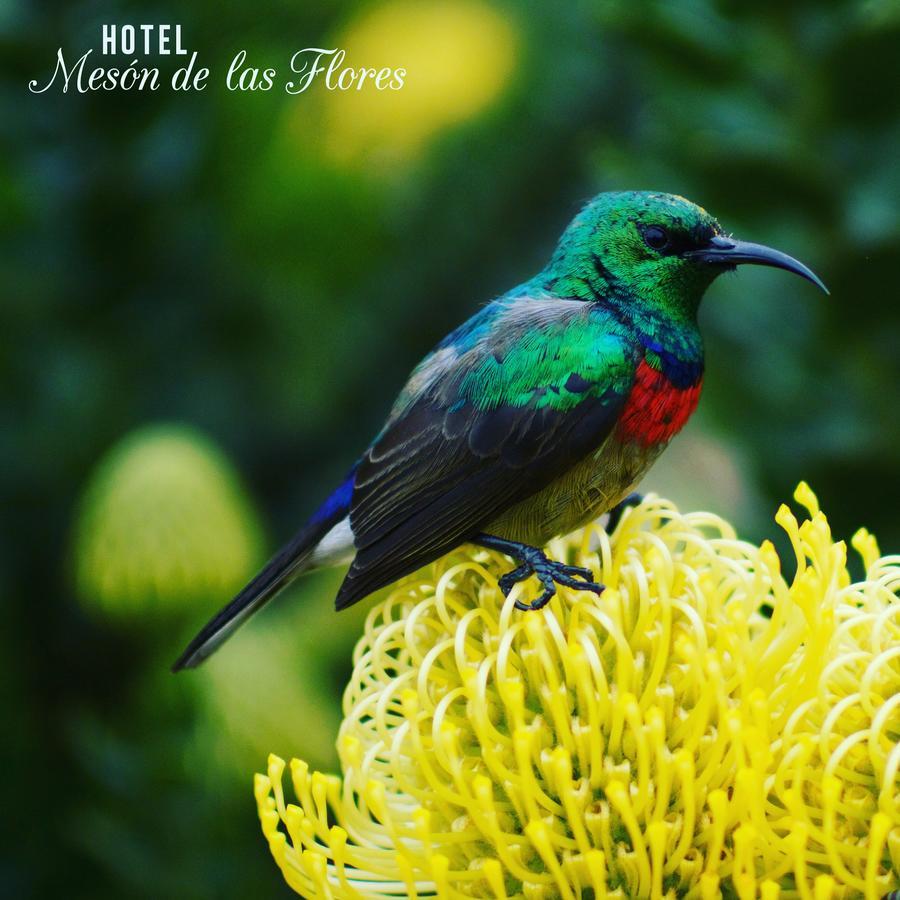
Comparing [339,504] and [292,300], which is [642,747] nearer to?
[339,504]

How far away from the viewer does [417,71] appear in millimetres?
4020

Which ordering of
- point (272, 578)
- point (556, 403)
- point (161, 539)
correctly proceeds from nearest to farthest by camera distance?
1. point (556, 403)
2. point (272, 578)
3. point (161, 539)

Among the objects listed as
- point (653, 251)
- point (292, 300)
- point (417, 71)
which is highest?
point (417, 71)

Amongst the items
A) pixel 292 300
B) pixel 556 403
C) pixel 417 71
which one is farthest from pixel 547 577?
pixel 417 71

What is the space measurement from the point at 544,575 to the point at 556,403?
1.25 feet

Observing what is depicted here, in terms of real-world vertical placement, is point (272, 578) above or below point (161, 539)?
below

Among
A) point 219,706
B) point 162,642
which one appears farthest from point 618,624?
point 162,642

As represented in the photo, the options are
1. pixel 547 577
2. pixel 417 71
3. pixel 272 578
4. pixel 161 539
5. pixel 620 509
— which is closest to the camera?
pixel 547 577

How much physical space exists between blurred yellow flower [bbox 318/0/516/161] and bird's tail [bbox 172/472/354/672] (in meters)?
1.40

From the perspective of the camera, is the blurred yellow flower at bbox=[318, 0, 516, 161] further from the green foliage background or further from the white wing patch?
the white wing patch

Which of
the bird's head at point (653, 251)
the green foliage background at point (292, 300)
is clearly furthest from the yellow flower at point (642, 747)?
the green foliage background at point (292, 300)

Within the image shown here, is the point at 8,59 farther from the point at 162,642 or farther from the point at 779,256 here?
the point at 779,256

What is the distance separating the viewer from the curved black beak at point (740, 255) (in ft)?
8.61

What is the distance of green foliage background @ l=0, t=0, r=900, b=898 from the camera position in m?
3.37
